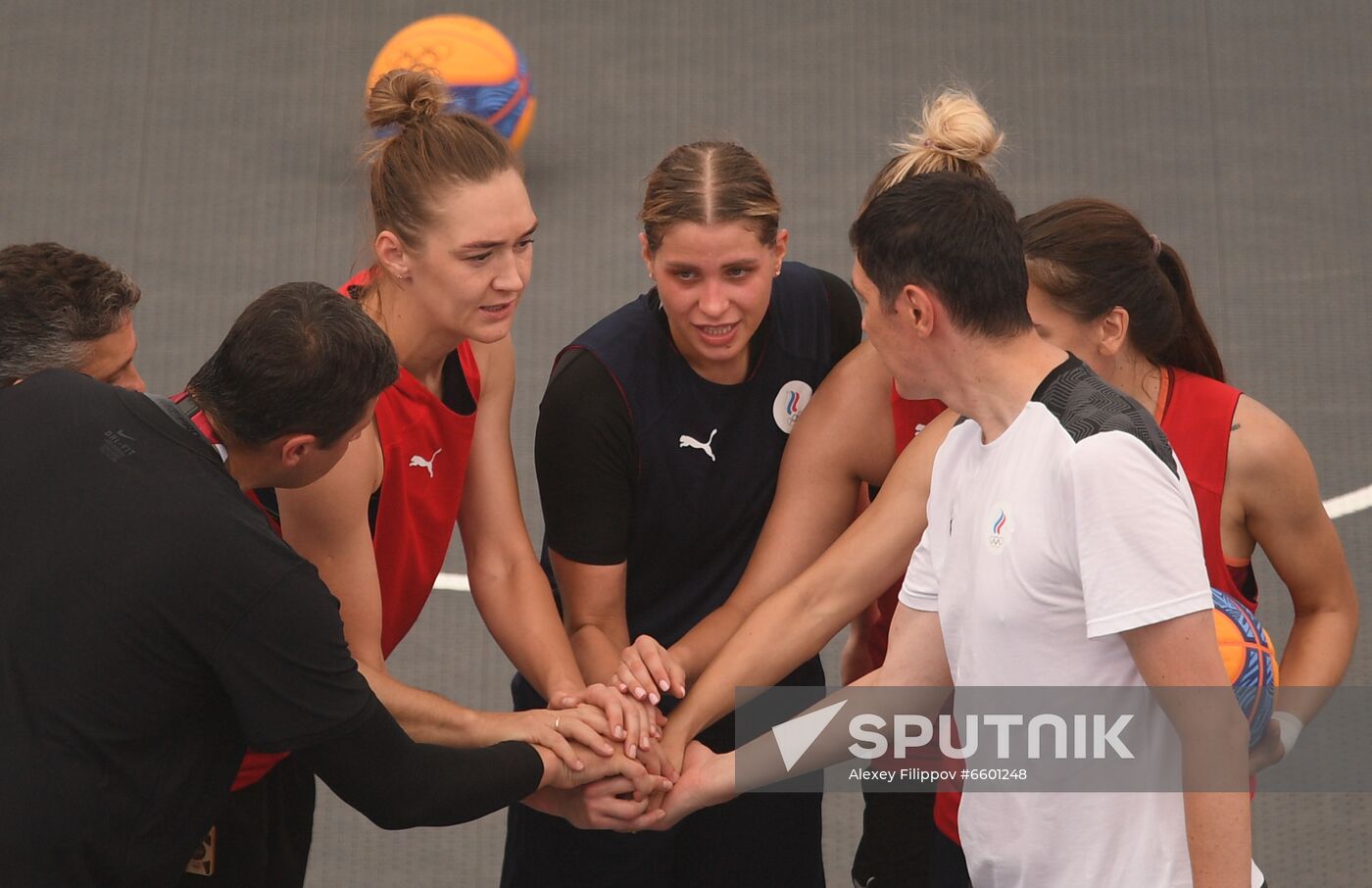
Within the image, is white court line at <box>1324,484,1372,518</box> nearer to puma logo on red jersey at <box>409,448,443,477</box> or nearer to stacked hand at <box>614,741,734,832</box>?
stacked hand at <box>614,741,734,832</box>

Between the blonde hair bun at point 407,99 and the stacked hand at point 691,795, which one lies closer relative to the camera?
the stacked hand at point 691,795

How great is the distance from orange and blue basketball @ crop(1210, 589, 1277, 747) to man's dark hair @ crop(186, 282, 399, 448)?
128 centimetres

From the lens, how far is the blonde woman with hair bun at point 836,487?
114 inches

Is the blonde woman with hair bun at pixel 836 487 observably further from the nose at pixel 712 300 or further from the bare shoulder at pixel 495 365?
the bare shoulder at pixel 495 365

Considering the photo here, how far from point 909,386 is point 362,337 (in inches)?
30.2

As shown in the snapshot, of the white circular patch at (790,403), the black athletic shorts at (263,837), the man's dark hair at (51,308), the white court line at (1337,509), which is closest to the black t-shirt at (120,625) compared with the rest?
the man's dark hair at (51,308)

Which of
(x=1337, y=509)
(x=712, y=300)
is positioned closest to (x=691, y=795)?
(x=712, y=300)

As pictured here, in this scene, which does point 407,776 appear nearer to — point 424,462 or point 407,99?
point 424,462

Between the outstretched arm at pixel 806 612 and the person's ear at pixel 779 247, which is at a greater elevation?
the person's ear at pixel 779 247

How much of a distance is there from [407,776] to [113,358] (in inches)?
34.6

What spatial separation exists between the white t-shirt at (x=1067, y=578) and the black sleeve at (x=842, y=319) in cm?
83

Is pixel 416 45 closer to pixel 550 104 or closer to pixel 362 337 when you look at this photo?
pixel 550 104

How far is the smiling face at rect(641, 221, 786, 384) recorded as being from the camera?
287 cm

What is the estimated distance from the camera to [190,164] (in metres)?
6.70
